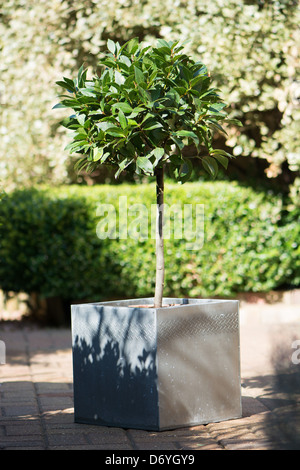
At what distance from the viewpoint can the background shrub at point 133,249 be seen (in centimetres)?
804

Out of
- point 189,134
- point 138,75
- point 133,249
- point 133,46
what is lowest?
point 133,249

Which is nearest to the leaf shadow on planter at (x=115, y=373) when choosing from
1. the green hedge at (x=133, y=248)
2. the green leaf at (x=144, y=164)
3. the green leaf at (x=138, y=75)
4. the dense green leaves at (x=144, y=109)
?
the green leaf at (x=144, y=164)

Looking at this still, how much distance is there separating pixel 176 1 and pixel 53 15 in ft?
5.12

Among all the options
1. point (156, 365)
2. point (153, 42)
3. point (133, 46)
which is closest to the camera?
→ point (156, 365)

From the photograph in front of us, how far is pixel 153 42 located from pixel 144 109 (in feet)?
16.0

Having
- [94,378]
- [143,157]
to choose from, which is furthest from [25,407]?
[143,157]

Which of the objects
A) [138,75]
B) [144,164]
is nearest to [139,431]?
[144,164]

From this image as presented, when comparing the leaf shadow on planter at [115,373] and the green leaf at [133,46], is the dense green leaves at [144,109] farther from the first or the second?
the leaf shadow on planter at [115,373]

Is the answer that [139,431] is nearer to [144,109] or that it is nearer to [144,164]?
[144,164]

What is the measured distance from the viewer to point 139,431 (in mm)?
3615

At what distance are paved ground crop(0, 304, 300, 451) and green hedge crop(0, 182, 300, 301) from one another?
179cm

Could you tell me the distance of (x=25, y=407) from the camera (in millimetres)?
4352

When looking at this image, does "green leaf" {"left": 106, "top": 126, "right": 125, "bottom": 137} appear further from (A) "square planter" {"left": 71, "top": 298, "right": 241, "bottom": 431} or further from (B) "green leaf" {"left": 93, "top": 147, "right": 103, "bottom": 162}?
(A) "square planter" {"left": 71, "top": 298, "right": 241, "bottom": 431}
